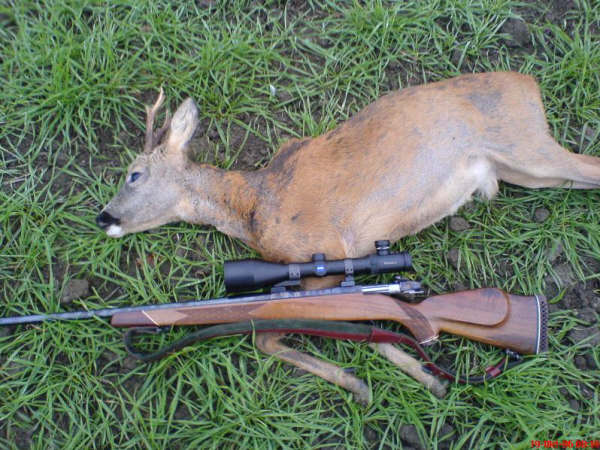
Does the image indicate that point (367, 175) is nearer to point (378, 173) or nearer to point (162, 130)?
point (378, 173)

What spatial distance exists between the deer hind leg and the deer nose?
3184mm

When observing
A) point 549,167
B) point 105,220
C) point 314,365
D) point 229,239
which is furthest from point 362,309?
point 105,220

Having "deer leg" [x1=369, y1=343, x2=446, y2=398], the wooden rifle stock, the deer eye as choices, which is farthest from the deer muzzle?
"deer leg" [x1=369, y1=343, x2=446, y2=398]

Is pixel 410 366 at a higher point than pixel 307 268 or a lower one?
lower

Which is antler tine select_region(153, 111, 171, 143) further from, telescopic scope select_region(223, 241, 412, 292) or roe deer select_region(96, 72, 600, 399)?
telescopic scope select_region(223, 241, 412, 292)

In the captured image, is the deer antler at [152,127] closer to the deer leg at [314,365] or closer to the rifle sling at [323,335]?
the rifle sling at [323,335]

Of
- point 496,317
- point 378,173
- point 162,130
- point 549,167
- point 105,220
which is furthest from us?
point 162,130

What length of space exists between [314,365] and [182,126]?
7.46ft

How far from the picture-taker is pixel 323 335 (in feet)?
12.5

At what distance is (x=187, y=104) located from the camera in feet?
13.8

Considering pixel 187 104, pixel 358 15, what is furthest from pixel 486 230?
pixel 187 104

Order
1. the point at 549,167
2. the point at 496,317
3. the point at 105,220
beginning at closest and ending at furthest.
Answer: the point at 496,317 < the point at 549,167 < the point at 105,220

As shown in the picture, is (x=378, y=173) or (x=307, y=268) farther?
(x=378, y=173)

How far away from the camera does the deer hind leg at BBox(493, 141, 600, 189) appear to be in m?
3.97
